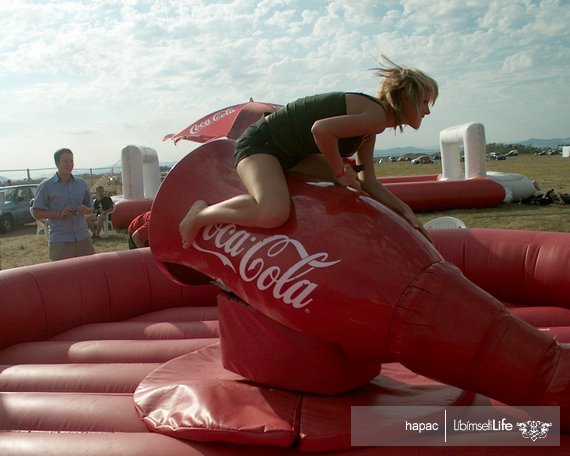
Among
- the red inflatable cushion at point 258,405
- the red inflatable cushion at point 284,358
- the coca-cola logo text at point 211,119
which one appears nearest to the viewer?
the red inflatable cushion at point 258,405

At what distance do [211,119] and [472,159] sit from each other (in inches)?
227

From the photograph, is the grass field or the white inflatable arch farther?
the white inflatable arch

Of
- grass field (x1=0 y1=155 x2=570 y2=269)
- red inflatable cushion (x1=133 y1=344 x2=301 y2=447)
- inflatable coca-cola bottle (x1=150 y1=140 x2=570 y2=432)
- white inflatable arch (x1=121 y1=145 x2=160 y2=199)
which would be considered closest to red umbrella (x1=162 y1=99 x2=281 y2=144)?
white inflatable arch (x1=121 y1=145 x2=160 y2=199)

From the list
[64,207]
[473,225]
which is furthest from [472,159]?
[64,207]

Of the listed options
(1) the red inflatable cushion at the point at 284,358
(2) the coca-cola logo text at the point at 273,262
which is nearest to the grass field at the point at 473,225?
(1) the red inflatable cushion at the point at 284,358

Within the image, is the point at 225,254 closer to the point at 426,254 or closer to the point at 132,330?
the point at 426,254

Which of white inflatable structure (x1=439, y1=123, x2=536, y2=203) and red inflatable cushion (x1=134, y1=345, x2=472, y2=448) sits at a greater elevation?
white inflatable structure (x1=439, y1=123, x2=536, y2=203)

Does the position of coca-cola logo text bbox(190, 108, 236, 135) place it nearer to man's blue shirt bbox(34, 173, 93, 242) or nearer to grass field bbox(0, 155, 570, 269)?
grass field bbox(0, 155, 570, 269)

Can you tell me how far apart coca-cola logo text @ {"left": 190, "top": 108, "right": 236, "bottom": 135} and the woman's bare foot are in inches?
336

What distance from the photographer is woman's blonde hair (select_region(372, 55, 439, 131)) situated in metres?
2.10

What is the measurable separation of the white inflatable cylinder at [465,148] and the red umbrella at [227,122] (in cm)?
447

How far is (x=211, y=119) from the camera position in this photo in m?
10.9

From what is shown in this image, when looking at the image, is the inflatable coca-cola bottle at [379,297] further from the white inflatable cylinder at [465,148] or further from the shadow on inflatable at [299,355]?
the white inflatable cylinder at [465,148]

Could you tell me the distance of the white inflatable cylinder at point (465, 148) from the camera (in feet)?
40.4
